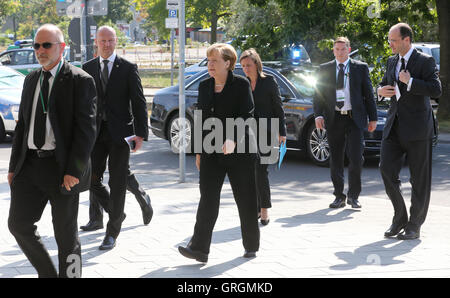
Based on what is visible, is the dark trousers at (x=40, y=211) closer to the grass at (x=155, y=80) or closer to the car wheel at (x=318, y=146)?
the car wheel at (x=318, y=146)

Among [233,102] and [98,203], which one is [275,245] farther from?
[98,203]

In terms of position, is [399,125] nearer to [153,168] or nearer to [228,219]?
[228,219]

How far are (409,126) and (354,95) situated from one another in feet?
6.11

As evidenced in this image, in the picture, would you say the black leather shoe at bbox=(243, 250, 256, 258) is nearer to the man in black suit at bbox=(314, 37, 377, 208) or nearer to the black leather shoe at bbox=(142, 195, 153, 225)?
the black leather shoe at bbox=(142, 195, 153, 225)

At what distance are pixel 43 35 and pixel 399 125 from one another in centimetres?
355

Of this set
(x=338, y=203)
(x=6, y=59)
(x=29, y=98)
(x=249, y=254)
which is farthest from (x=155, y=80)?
(x=29, y=98)

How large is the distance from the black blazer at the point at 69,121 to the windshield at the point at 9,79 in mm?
11449

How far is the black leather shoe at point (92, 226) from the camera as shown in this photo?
759 centimetres

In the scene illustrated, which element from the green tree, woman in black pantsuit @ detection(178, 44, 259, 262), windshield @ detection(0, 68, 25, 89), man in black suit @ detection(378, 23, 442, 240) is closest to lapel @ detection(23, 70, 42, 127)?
woman in black pantsuit @ detection(178, 44, 259, 262)

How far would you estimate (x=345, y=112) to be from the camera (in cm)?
905

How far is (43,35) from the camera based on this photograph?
195 inches

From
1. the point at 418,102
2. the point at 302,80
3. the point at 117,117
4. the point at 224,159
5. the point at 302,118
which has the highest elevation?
the point at 418,102

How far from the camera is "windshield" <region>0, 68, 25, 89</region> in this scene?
16250mm
